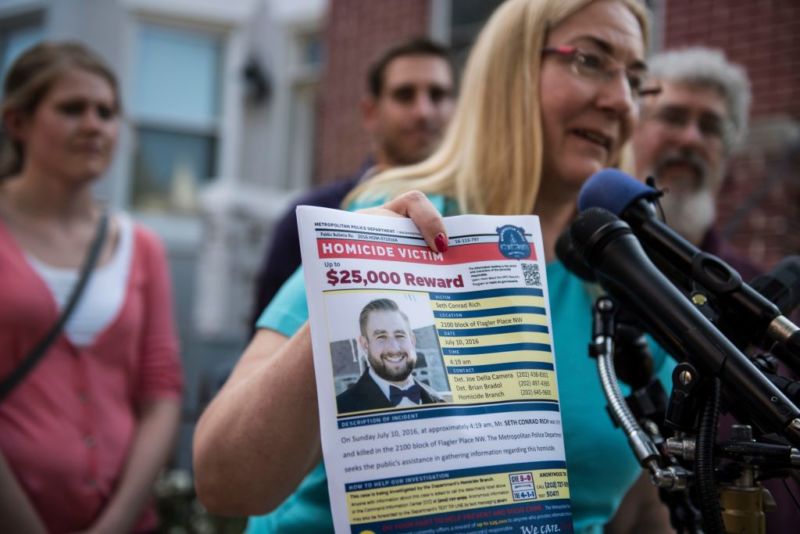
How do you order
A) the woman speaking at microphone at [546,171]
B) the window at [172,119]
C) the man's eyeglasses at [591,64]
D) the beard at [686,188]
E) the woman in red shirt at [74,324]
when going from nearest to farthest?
the woman speaking at microphone at [546,171] < the man's eyeglasses at [591,64] < the woman in red shirt at [74,324] < the beard at [686,188] < the window at [172,119]

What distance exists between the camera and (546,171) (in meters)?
1.89

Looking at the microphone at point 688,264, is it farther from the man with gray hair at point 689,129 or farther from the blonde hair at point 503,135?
the man with gray hair at point 689,129

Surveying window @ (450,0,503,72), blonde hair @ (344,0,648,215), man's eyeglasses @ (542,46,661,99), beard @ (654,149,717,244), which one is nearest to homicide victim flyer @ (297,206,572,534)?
blonde hair @ (344,0,648,215)

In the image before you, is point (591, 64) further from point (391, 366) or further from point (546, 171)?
point (391, 366)

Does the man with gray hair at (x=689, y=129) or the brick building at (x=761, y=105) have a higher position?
the brick building at (x=761, y=105)

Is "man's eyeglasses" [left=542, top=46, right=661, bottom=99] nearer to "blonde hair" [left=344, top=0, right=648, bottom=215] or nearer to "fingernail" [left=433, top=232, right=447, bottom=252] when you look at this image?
"blonde hair" [left=344, top=0, right=648, bottom=215]

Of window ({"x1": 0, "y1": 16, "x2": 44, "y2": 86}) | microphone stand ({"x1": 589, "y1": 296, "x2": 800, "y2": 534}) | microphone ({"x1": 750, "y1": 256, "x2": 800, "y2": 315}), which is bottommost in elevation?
microphone stand ({"x1": 589, "y1": 296, "x2": 800, "y2": 534})

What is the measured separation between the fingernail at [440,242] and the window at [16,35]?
10.1 m

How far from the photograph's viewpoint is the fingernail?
1275 mm

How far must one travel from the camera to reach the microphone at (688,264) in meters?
1.18

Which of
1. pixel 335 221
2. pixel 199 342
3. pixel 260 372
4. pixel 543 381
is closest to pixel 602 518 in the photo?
pixel 543 381

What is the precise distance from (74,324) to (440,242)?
1.80m

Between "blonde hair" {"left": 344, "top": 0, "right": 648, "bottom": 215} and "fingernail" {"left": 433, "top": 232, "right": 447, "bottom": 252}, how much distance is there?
1.65ft

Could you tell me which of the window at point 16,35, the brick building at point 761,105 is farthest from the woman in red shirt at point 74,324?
the window at point 16,35
